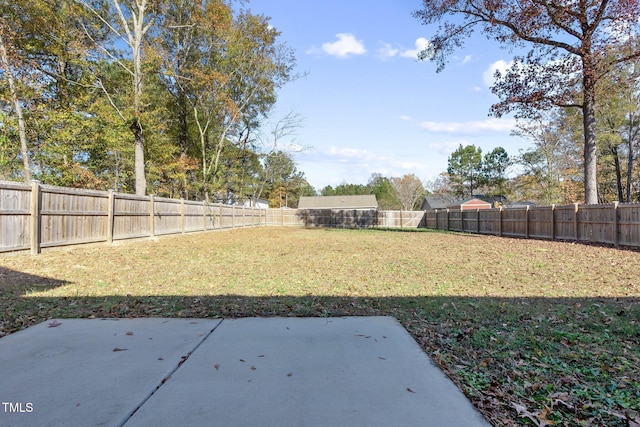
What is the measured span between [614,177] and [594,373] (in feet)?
127

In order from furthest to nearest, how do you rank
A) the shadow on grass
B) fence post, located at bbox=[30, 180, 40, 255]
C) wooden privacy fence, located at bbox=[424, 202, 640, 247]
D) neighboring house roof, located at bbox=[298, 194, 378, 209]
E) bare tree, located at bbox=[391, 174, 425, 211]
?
bare tree, located at bbox=[391, 174, 425, 211], neighboring house roof, located at bbox=[298, 194, 378, 209], wooden privacy fence, located at bbox=[424, 202, 640, 247], fence post, located at bbox=[30, 180, 40, 255], the shadow on grass

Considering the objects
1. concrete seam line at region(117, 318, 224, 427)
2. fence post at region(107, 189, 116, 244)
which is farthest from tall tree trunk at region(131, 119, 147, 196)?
concrete seam line at region(117, 318, 224, 427)

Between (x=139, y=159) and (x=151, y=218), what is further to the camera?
(x=139, y=159)

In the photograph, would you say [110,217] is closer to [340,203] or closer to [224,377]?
[224,377]

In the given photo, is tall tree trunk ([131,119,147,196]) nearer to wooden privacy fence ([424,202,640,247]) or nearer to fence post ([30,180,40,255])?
fence post ([30,180,40,255])

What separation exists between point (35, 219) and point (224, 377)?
7.49 metres

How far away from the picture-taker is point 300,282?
5.84 m

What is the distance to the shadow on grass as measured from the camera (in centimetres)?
216

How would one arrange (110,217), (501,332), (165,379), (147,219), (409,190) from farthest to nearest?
(409,190), (147,219), (110,217), (501,332), (165,379)

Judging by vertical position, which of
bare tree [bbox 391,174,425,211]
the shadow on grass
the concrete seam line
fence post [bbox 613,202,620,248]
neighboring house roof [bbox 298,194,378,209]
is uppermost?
bare tree [bbox 391,174,425,211]

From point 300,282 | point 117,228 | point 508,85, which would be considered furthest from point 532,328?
point 508,85

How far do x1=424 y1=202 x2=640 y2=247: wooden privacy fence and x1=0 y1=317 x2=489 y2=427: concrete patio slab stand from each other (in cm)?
1124

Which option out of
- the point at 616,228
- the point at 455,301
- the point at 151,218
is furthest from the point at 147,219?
the point at 616,228

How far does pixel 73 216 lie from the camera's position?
8.57 m
